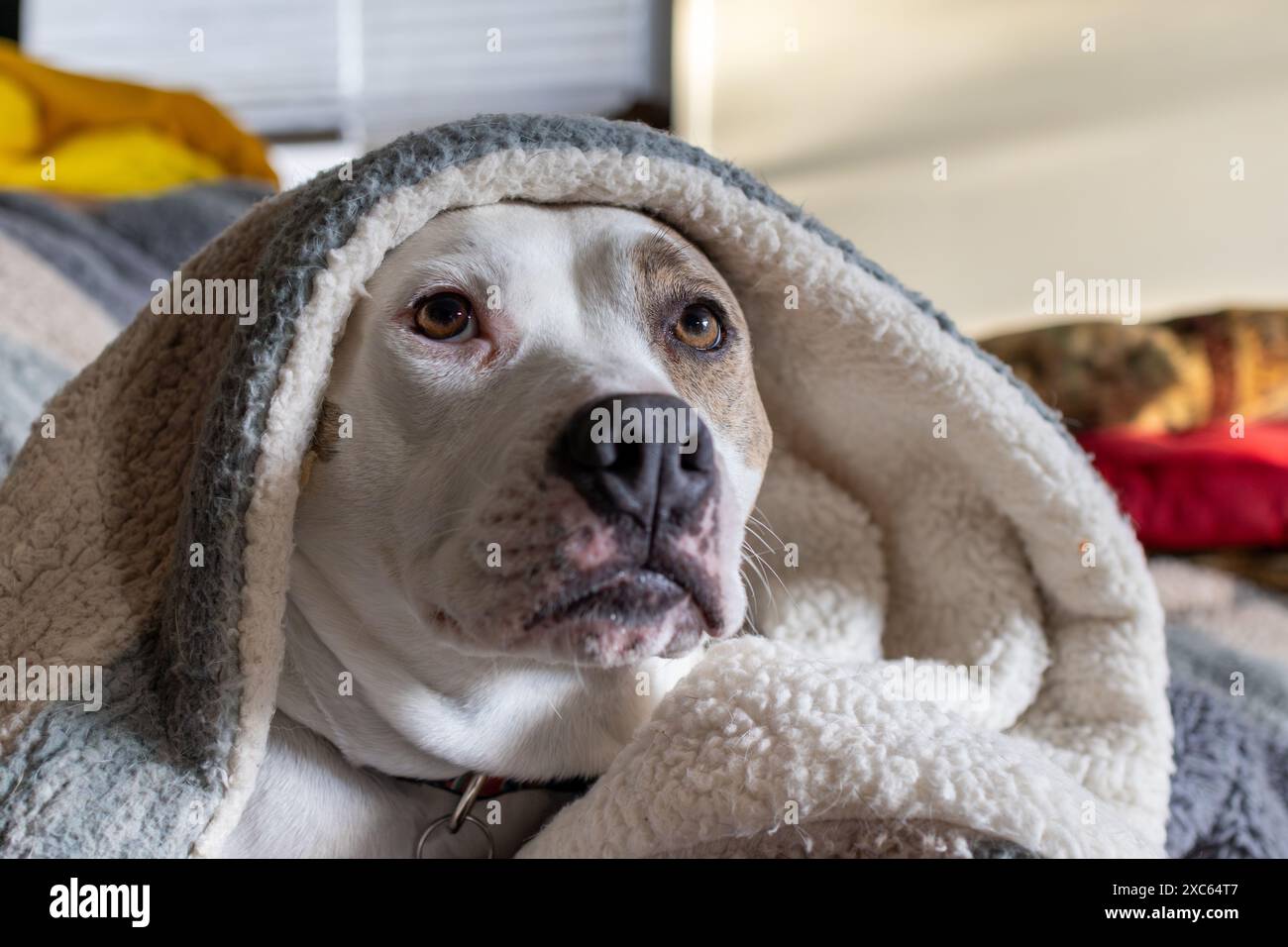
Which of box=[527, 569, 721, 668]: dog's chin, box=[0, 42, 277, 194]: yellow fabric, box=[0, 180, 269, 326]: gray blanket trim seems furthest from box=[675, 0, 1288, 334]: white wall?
box=[527, 569, 721, 668]: dog's chin

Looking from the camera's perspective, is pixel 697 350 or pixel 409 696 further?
pixel 697 350

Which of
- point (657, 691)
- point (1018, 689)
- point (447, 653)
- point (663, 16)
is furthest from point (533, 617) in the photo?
point (663, 16)

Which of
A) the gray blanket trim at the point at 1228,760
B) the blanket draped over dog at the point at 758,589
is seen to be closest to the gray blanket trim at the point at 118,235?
the blanket draped over dog at the point at 758,589

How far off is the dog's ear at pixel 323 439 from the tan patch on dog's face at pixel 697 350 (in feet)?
1.17

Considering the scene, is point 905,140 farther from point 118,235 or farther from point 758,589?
point 758,589

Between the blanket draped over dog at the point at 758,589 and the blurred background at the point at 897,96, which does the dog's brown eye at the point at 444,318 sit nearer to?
the blanket draped over dog at the point at 758,589

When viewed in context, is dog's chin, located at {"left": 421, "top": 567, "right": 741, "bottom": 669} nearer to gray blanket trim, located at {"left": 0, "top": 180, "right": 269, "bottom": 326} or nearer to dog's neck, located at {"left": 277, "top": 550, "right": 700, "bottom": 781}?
dog's neck, located at {"left": 277, "top": 550, "right": 700, "bottom": 781}

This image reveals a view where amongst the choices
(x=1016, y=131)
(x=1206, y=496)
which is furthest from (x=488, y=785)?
(x=1016, y=131)

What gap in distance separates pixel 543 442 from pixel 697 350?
353mm

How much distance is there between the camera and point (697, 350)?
4.05 feet

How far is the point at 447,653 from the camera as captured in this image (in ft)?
3.66

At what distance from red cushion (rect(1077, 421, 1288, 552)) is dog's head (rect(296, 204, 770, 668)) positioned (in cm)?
137

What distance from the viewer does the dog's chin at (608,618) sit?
915 mm
